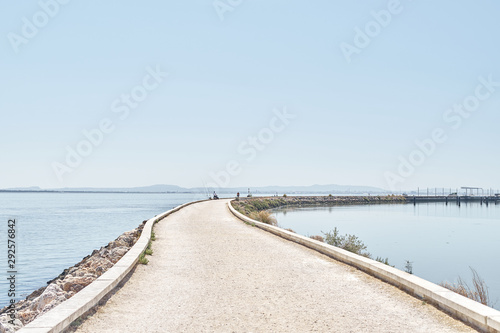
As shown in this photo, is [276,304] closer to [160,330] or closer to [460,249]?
[160,330]

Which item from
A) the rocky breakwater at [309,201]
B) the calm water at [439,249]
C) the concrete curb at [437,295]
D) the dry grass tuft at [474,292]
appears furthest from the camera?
the rocky breakwater at [309,201]

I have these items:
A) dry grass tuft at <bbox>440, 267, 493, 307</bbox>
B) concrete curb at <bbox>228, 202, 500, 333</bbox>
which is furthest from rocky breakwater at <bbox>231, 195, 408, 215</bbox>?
concrete curb at <bbox>228, 202, 500, 333</bbox>

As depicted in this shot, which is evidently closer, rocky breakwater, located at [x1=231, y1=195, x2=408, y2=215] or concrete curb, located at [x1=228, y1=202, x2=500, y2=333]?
concrete curb, located at [x1=228, y1=202, x2=500, y2=333]

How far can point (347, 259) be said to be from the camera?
11.1 metres

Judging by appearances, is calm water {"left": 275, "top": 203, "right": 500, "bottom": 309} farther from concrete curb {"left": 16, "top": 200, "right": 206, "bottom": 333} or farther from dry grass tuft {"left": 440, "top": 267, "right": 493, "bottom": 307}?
concrete curb {"left": 16, "top": 200, "right": 206, "bottom": 333}

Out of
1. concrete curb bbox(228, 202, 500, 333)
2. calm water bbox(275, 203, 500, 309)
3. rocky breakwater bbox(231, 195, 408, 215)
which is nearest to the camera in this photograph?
concrete curb bbox(228, 202, 500, 333)

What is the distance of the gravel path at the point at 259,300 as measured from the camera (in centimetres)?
608

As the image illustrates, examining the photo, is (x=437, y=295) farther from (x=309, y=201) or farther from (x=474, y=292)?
(x=309, y=201)

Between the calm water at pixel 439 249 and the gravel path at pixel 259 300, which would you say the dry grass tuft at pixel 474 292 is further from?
the gravel path at pixel 259 300

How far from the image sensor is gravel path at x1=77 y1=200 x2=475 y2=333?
6.08m

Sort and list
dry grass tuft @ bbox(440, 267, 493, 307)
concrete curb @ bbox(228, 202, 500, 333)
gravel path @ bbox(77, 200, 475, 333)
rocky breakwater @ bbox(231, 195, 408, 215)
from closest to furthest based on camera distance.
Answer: concrete curb @ bbox(228, 202, 500, 333) → gravel path @ bbox(77, 200, 475, 333) → dry grass tuft @ bbox(440, 267, 493, 307) → rocky breakwater @ bbox(231, 195, 408, 215)

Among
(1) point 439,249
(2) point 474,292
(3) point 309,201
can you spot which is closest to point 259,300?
(2) point 474,292

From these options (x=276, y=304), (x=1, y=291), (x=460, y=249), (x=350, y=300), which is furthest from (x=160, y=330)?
(x=460, y=249)

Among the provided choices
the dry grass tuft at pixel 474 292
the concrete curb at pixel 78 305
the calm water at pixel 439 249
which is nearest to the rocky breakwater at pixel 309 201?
the calm water at pixel 439 249
